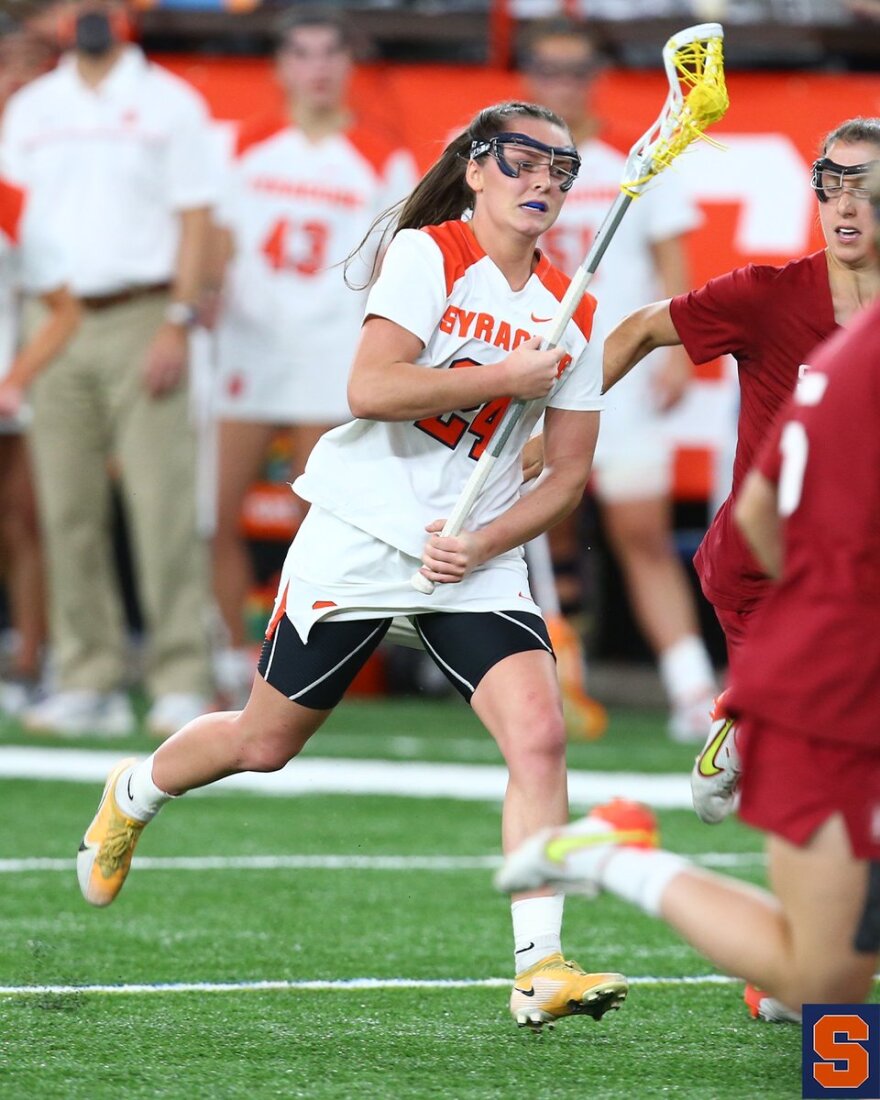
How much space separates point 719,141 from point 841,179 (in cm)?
556

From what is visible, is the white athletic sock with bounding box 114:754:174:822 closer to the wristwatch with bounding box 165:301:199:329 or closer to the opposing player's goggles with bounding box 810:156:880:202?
the opposing player's goggles with bounding box 810:156:880:202

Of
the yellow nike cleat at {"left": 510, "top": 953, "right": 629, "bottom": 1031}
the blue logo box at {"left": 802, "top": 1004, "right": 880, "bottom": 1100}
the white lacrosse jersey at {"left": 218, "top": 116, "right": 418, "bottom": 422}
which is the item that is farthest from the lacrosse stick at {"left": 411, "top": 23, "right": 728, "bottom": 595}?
the white lacrosse jersey at {"left": 218, "top": 116, "right": 418, "bottom": 422}

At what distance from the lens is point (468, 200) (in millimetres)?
5004

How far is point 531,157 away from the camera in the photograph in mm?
4730

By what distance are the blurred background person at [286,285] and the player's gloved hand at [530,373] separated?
4.91m

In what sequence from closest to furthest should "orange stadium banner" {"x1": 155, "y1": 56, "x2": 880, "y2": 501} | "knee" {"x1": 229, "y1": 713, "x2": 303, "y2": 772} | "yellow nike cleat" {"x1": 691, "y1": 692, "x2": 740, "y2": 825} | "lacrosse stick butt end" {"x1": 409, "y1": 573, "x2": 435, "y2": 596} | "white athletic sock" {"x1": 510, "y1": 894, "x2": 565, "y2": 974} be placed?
1. "white athletic sock" {"x1": 510, "y1": 894, "x2": 565, "y2": 974}
2. "lacrosse stick butt end" {"x1": 409, "y1": 573, "x2": 435, "y2": 596}
3. "knee" {"x1": 229, "y1": 713, "x2": 303, "y2": 772}
4. "yellow nike cleat" {"x1": 691, "y1": 692, "x2": 740, "y2": 825}
5. "orange stadium banner" {"x1": 155, "y1": 56, "x2": 880, "y2": 501}

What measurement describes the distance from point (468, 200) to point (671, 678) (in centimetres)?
455

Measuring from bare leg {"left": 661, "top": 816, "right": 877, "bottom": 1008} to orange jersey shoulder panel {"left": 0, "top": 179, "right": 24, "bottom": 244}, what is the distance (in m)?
6.00

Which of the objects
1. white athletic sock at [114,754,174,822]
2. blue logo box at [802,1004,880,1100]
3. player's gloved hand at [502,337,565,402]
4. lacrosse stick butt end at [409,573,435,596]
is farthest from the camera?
white athletic sock at [114,754,174,822]

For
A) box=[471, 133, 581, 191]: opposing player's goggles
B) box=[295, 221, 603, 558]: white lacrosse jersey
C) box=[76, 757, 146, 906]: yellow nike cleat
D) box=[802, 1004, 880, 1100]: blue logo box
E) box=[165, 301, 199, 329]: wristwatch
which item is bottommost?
box=[76, 757, 146, 906]: yellow nike cleat

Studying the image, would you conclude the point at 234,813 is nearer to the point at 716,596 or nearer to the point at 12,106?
the point at 716,596

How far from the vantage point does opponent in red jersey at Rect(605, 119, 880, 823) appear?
4820mm

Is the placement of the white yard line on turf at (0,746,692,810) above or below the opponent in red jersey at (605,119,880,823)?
below

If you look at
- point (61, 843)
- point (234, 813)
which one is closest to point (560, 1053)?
point (61, 843)
